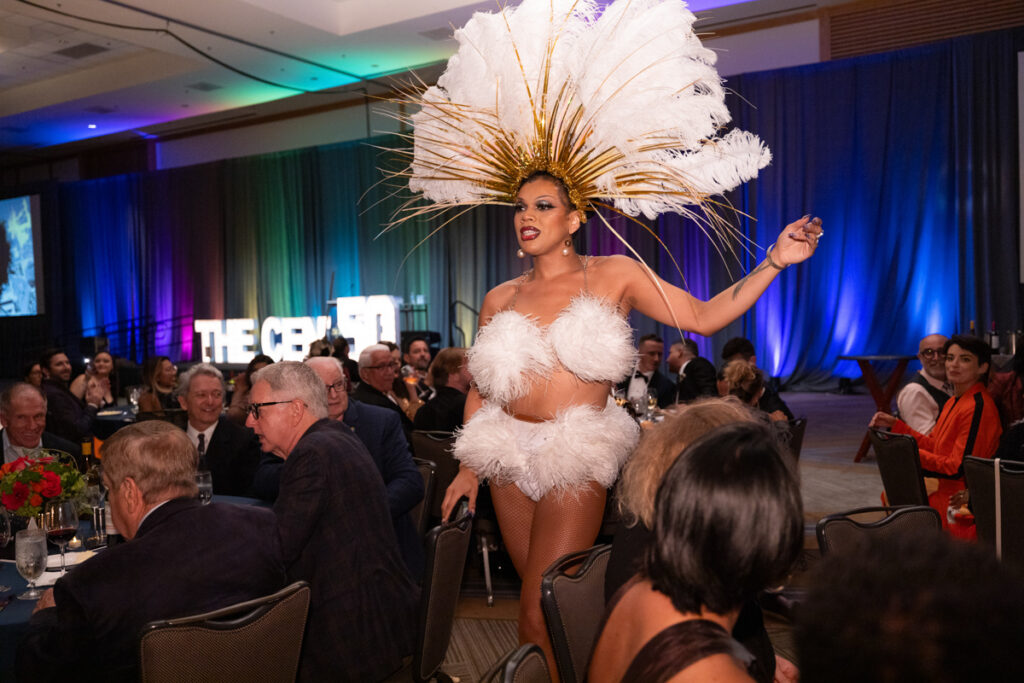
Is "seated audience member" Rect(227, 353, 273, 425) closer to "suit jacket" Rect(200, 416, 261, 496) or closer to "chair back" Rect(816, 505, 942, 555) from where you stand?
"suit jacket" Rect(200, 416, 261, 496)

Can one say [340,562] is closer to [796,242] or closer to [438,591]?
[438,591]

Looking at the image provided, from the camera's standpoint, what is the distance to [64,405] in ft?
18.8

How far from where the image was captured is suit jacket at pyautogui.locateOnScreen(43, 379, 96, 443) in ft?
17.7

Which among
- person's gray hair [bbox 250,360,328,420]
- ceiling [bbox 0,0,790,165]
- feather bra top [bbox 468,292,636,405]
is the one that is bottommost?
person's gray hair [bbox 250,360,328,420]

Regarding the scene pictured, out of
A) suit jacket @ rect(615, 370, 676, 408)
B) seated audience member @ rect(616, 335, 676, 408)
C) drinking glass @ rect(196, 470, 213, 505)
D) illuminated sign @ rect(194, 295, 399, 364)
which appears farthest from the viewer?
illuminated sign @ rect(194, 295, 399, 364)

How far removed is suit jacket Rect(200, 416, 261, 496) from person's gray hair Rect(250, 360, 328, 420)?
5.20ft

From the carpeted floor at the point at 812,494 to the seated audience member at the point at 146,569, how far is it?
1.24 metres

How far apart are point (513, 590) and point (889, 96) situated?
8767mm

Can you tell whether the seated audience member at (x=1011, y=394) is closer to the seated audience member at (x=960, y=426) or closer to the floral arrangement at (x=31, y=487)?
the seated audience member at (x=960, y=426)

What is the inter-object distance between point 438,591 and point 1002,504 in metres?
1.99

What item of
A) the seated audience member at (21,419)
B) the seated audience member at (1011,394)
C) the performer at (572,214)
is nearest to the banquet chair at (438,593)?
the performer at (572,214)

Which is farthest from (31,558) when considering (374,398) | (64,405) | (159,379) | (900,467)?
(159,379)

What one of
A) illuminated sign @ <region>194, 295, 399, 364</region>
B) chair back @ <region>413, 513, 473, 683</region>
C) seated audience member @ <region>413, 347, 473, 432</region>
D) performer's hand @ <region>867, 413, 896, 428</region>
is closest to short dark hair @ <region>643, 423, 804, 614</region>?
chair back @ <region>413, 513, 473, 683</region>

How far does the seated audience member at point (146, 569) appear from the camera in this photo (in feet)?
5.95
